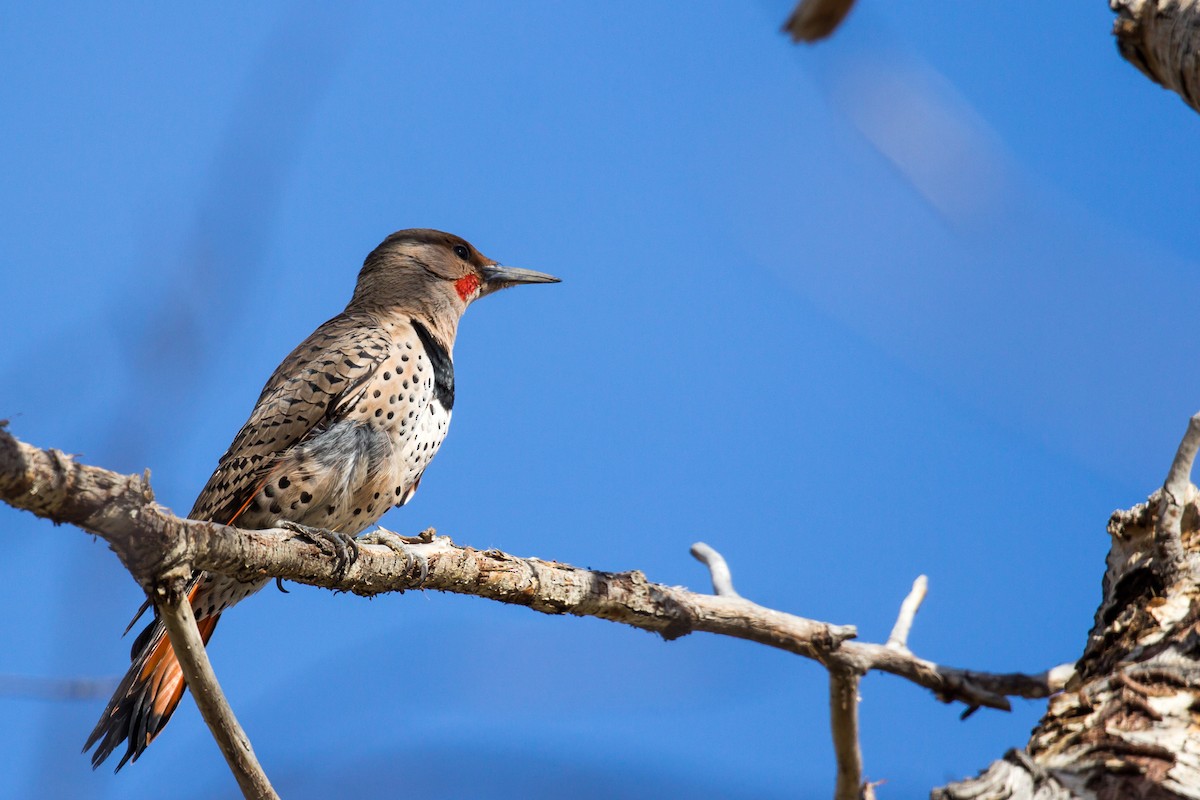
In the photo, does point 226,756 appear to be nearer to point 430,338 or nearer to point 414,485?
point 414,485

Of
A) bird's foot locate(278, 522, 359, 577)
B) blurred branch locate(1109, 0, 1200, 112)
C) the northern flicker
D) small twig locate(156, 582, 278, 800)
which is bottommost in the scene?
small twig locate(156, 582, 278, 800)

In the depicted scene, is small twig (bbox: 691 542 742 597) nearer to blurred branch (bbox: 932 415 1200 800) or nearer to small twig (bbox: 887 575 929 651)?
small twig (bbox: 887 575 929 651)

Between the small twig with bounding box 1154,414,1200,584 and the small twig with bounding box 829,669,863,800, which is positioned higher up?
the small twig with bounding box 1154,414,1200,584

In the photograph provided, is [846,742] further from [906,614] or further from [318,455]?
[318,455]

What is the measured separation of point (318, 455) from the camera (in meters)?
4.29

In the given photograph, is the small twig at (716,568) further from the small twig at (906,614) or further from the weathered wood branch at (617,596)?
the small twig at (906,614)

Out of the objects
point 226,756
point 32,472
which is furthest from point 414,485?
point 32,472

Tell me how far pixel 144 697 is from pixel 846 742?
2324 mm

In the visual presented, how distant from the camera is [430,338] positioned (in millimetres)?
5258

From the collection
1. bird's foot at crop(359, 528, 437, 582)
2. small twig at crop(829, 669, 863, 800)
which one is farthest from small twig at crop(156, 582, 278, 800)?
small twig at crop(829, 669, 863, 800)

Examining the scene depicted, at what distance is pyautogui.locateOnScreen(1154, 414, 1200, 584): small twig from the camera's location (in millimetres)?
2615

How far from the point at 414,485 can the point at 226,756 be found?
7.97 feet

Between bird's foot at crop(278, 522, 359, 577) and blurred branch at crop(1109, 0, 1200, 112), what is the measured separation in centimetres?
269

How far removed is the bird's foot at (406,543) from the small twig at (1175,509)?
197 cm
